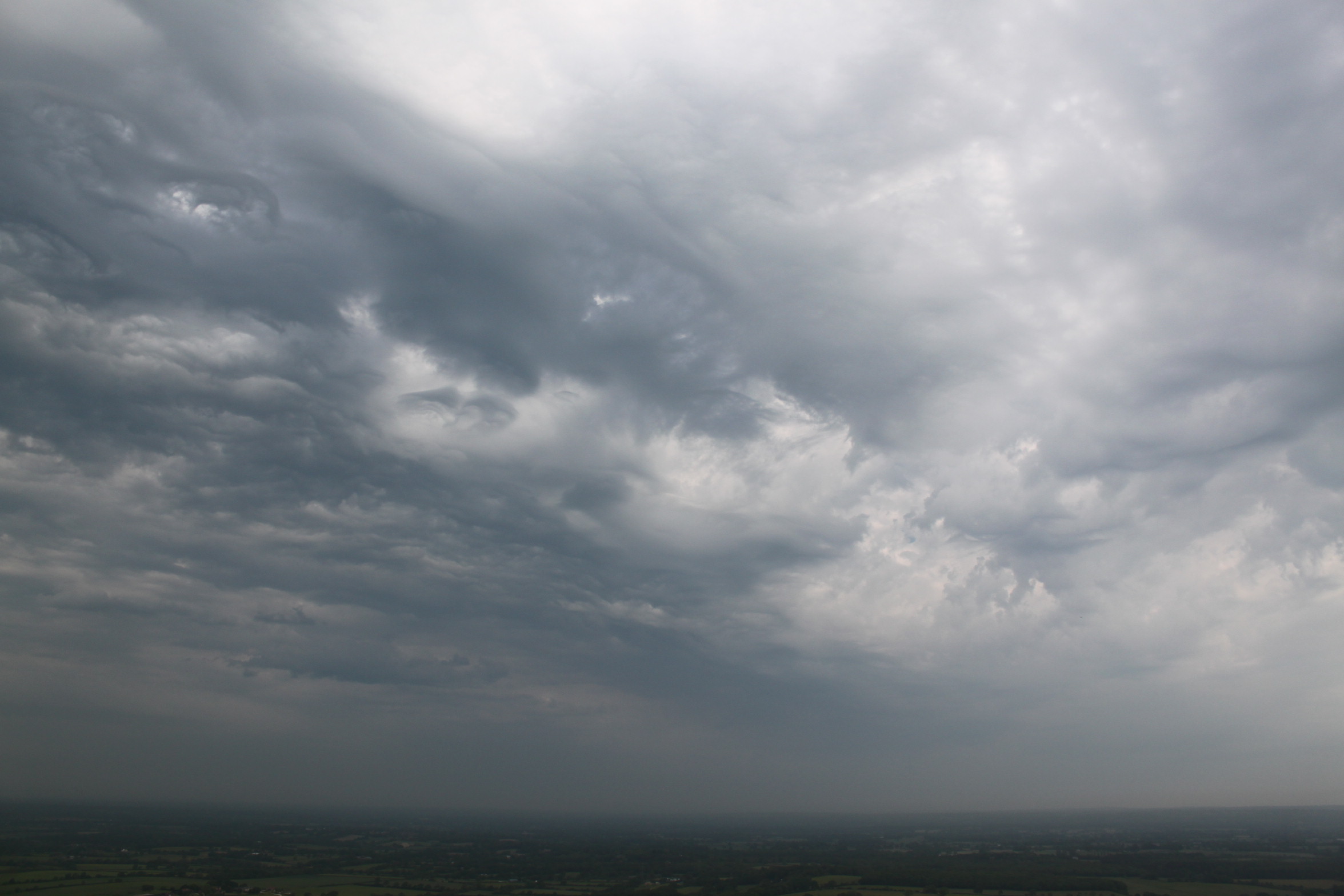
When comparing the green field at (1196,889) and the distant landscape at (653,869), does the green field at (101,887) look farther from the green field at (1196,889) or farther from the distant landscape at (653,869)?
the green field at (1196,889)

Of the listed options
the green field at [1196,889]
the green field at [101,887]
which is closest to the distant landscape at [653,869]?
the green field at [101,887]

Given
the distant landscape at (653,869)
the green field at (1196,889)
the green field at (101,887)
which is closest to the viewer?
the green field at (101,887)

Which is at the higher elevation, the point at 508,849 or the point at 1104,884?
the point at 1104,884

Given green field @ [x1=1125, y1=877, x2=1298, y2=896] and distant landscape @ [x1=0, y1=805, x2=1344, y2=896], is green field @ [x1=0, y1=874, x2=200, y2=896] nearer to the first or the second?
distant landscape @ [x1=0, y1=805, x2=1344, y2=896]

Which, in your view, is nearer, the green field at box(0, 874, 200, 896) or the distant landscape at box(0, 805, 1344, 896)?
the green field at box(0, 874, 200, 896)

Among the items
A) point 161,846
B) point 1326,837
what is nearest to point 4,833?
point 161,846

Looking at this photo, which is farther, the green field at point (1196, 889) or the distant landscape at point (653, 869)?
the distant landscape at point (653, 869)

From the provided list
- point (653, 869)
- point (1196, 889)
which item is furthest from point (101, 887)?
point (1196, 889)

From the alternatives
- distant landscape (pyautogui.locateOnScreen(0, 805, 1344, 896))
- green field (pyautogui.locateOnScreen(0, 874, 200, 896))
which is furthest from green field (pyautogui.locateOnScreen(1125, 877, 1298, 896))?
green field (pyautogui.locateOnScreen(0, 874, 200, 896))

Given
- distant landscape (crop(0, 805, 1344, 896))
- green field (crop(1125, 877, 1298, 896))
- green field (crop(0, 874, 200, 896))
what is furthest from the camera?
distant landscape (crop(0, 805, 1344, 896))

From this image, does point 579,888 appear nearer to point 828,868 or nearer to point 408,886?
point 408,886

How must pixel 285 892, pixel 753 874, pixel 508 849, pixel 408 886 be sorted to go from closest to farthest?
pixel 285 892
pixel 408 886
pixel 753 874
pixel 508 849
